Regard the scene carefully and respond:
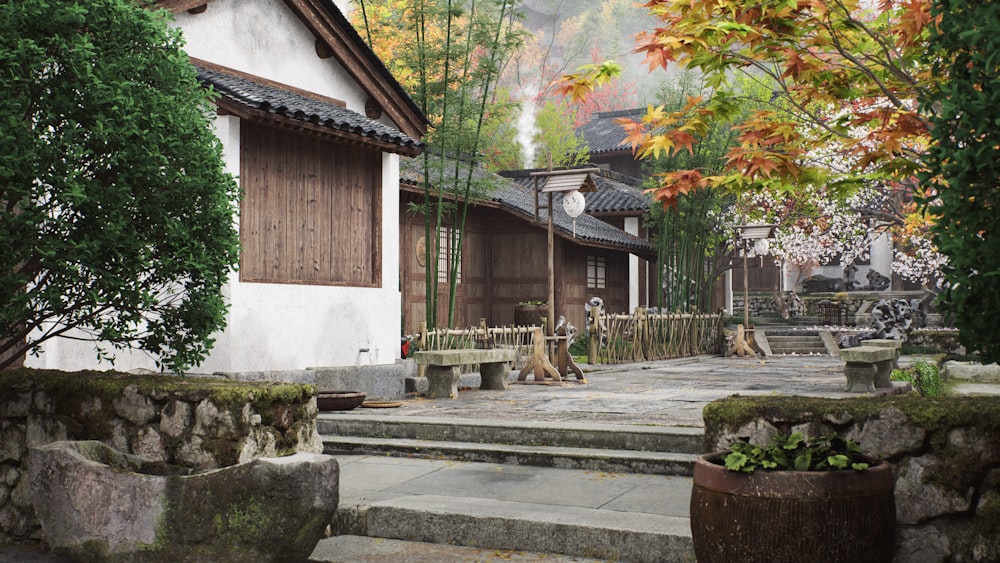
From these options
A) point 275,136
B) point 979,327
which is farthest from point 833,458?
point 275,136

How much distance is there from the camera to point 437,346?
14.3m

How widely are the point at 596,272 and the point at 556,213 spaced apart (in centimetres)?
238

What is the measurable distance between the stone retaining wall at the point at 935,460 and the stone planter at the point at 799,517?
0.60 metres

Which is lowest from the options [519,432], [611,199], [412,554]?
[412,554]

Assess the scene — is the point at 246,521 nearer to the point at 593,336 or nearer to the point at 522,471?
the point at 522,471

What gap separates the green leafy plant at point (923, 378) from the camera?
39.9 feet

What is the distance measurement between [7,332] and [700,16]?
16.3 feet

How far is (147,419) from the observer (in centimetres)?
600

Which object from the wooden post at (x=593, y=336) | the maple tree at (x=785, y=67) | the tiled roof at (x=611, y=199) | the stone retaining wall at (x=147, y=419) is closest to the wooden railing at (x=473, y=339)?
the wooden post at (x=593, y=336)

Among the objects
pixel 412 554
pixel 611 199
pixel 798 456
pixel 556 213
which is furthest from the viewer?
pixel 611 199

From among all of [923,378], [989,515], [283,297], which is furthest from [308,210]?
[989,515]

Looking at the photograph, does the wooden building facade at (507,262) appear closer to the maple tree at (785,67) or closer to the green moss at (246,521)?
the maple tree at (785,67)

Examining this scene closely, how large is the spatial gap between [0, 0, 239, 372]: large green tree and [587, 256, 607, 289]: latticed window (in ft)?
64.8

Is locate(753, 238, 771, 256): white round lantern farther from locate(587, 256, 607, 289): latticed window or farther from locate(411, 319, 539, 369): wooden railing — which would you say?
locate(411, 319, 539, 369): wooden railing
